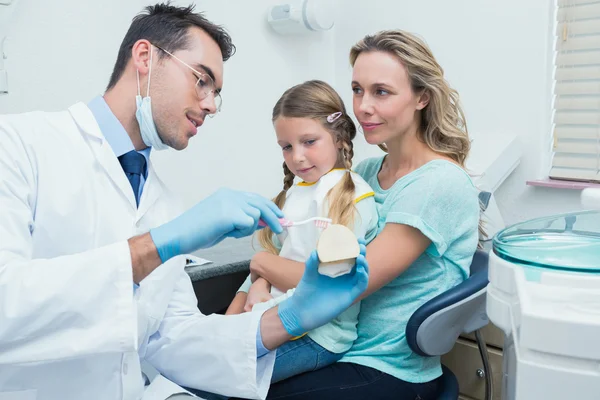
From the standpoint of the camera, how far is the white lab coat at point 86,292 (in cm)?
95

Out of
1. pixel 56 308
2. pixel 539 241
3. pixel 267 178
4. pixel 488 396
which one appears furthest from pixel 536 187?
pixel 56 308

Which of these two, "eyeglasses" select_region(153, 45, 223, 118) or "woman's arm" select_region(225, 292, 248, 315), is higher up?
"eyeglasses" select_region(153, 45, 223, 118)

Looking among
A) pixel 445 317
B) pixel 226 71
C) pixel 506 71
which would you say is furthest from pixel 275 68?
pixel 445 317

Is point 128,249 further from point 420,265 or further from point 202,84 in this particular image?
point 420,265

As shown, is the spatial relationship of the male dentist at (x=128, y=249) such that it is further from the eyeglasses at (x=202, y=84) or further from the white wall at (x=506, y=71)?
the white wall at (x=506, y=71)

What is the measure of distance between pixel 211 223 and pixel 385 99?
2.25 ft

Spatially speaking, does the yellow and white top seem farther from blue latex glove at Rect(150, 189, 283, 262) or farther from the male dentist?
blue latex glove at Rect(150, 189, 283, 262)

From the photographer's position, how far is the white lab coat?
3.11 feet

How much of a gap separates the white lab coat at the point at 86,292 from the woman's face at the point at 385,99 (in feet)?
1.90

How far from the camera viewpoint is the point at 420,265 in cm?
143

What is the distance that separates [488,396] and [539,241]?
2.92 feet

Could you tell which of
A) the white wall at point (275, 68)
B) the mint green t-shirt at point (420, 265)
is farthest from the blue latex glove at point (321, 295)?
the white wall at point (275, 68)

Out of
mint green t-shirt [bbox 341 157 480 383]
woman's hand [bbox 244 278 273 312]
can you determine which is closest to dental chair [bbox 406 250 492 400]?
mint green t-shirt [bbox 341 157 480 383]

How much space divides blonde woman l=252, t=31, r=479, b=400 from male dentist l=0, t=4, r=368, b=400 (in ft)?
0.62
